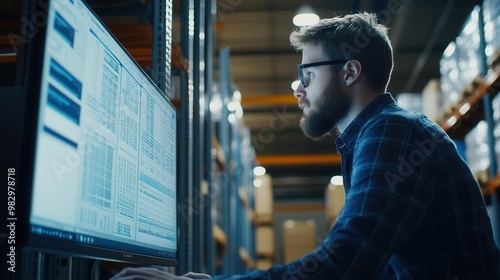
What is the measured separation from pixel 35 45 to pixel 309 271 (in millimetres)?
713

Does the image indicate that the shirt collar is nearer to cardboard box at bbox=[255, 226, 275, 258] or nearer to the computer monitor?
Answer: the computer monitor

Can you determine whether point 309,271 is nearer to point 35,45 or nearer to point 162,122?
point 35,45

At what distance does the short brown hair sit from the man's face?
0.04 metres

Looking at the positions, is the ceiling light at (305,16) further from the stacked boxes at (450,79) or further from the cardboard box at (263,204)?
the cardboard box at (263,204)

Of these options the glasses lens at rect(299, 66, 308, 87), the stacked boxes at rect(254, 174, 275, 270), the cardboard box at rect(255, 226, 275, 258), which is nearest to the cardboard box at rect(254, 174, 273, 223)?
the stacked boxes at rect(254, 174, 275, 270)

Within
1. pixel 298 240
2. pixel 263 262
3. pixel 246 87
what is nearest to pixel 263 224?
pixel 263 262

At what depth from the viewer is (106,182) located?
1.49m

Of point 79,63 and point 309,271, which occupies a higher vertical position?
point 79,63

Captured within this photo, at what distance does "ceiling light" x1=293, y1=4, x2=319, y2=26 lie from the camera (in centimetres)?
888

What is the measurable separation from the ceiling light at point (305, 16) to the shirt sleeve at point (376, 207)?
7366mm

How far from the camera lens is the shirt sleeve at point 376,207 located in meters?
1.38

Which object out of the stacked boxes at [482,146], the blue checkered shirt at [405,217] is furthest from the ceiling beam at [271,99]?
the blue checkered shirt at [405,217]

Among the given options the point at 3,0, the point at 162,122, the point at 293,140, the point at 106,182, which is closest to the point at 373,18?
the point at 162,122

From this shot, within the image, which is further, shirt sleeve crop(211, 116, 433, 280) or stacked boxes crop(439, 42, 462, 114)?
stacked boxes crop(439, 42, 462, 114)
